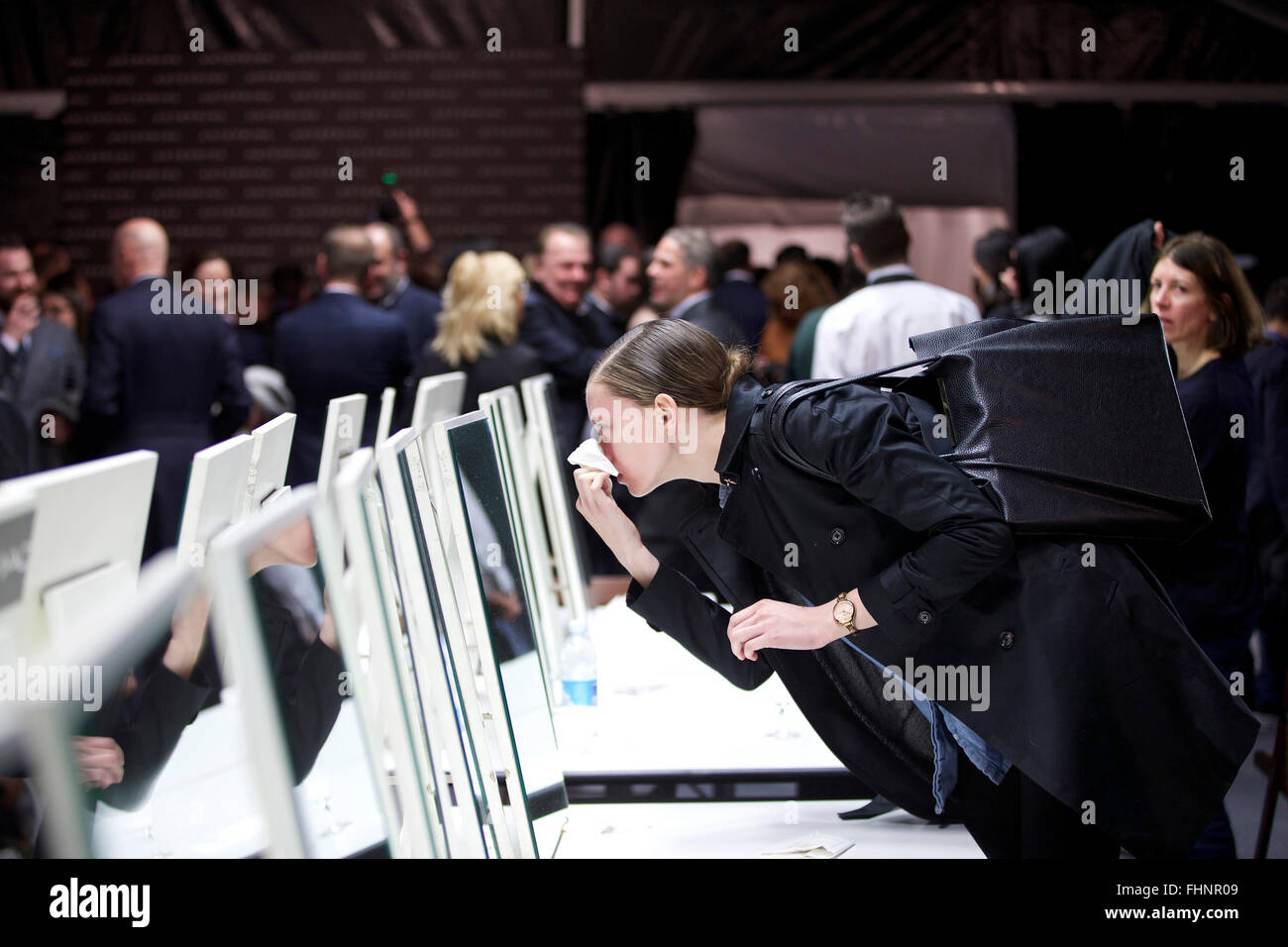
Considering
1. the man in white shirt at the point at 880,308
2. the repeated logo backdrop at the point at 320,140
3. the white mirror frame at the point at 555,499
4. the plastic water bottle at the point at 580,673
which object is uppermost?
the repeated logo backdrop at the point at 320,140

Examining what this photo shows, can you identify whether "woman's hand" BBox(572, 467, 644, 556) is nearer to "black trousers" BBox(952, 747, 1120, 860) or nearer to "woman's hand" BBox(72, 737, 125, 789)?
"black trousers" BBox(952, 747, 1120, 860)

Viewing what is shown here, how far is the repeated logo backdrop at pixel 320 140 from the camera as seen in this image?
265 inches

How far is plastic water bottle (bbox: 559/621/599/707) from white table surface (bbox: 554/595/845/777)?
26 millimetres

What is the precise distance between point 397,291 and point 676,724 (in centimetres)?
356

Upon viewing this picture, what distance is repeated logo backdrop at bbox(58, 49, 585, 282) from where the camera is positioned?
6727 millimetres

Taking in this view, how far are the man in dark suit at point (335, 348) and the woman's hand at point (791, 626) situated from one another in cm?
293

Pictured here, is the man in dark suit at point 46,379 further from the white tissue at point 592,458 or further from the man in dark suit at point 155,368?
the white tissue at point 592,458

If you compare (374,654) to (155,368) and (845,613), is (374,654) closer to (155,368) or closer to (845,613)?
(845,613)

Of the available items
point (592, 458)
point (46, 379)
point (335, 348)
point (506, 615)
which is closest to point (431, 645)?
point (506, 615)

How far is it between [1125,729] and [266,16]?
656 cm

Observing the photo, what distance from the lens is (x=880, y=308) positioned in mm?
3703

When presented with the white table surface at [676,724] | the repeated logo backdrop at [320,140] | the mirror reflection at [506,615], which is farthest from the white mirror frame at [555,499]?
the repeated logo backdrop at [320,140]

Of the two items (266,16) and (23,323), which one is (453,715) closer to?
(23,323)
